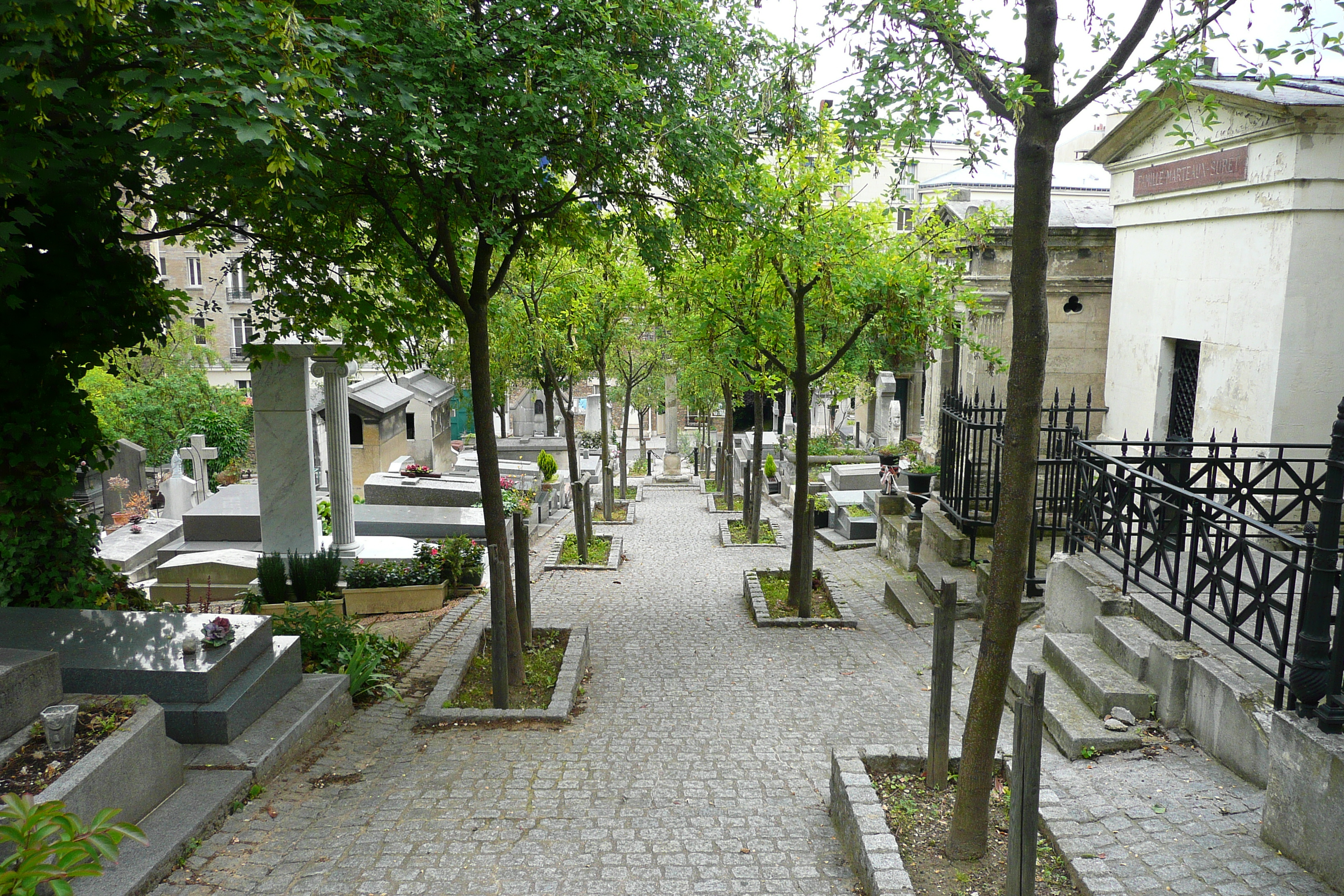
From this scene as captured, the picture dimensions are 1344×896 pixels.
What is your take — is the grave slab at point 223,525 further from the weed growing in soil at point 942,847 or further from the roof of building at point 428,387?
the roof of building at point 428,387

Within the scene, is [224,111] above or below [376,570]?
above

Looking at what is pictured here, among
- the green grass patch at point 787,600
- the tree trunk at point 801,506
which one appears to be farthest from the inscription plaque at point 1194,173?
the green grass patch at point 787,600

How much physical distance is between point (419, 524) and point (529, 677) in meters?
6.88

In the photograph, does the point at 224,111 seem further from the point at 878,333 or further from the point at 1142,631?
the point at 878,333

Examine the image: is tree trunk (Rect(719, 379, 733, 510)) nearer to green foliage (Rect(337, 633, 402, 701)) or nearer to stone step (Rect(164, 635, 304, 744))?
green foliage (Rect(337, 633, 402, 701))

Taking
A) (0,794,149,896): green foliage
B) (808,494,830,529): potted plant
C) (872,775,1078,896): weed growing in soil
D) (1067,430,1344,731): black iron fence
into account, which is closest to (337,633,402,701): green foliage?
(0,794,149,896): green foliage

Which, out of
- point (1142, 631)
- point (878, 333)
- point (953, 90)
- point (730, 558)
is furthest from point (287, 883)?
point (730, 558)

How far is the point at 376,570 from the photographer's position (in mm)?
10852

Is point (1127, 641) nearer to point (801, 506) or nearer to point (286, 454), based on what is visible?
point (801, 506)

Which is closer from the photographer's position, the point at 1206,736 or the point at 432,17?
the point at 1206,736

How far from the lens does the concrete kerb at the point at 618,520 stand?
67.2 ft

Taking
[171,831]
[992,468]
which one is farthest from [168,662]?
[992,468]

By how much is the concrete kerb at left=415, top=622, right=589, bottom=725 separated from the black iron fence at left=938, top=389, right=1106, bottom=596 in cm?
441

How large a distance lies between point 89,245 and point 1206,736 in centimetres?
912
